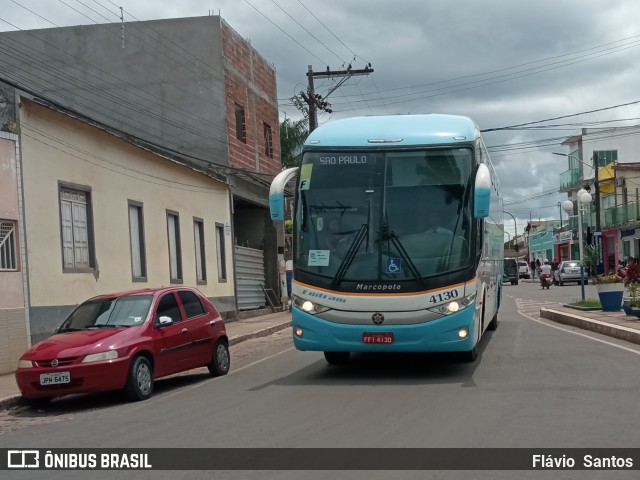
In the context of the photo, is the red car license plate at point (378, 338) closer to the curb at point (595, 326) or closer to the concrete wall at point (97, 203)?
the curb at point (595, 326)

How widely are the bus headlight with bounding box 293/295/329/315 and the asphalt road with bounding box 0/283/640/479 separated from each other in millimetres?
1013

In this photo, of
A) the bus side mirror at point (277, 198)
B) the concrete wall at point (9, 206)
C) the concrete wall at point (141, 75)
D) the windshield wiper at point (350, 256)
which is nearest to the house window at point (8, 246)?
the concrete wall at point (9, 206)

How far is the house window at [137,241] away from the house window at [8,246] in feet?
17.1

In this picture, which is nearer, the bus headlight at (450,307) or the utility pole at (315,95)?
the bus headlight at (450,307)

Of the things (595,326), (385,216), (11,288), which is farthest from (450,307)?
(11,288)

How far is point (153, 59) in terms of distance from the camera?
2858cm

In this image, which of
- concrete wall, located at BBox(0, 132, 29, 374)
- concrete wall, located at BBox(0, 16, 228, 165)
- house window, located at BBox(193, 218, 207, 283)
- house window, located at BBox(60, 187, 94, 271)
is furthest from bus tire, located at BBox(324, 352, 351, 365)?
concrete wall, located at BBox(0, 16, 228, 165)

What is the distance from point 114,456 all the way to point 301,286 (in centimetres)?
450

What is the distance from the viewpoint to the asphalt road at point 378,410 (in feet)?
23.4

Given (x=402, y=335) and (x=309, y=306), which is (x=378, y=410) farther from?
(x=309, y=306)

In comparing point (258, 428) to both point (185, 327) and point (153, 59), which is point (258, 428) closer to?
point (185, 327)

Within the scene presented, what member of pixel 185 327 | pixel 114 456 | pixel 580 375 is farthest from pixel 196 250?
pixel 114 456

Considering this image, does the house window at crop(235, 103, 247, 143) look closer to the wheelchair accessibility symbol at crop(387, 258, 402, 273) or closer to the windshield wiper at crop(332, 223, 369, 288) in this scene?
the windshield wiper at crop(332, 223, 369, 288)

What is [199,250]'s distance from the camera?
83.6ft
